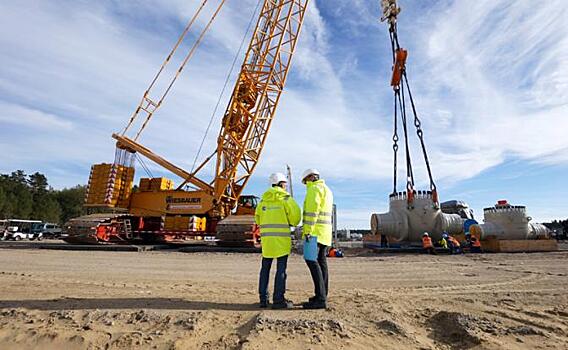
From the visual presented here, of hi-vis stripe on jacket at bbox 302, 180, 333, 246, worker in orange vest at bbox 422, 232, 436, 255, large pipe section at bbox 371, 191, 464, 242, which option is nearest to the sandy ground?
hi-vis stripe on jacket at bbox 302, 180, 333, 246

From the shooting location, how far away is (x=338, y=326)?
3.11 meters

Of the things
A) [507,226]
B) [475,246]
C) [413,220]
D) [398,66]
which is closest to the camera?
[398,66]

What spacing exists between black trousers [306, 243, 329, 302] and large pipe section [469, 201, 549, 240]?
13.7 metres

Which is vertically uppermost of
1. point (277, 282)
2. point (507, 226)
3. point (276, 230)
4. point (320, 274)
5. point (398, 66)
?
point (398, 66)

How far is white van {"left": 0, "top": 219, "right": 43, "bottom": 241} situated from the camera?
101ft

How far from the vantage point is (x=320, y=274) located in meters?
3.92

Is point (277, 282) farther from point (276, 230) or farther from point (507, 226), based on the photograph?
point (507, 226)

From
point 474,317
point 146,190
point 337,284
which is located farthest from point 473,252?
point 146,190

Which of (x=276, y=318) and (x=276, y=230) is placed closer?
(x=276, y=318)

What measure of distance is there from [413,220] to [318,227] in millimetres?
12127

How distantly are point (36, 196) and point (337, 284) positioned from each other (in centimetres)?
7161

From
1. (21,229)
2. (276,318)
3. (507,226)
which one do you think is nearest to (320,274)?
(276,318)

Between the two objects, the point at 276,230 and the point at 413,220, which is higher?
the point at 413,220

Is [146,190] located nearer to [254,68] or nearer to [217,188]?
[217,188]
